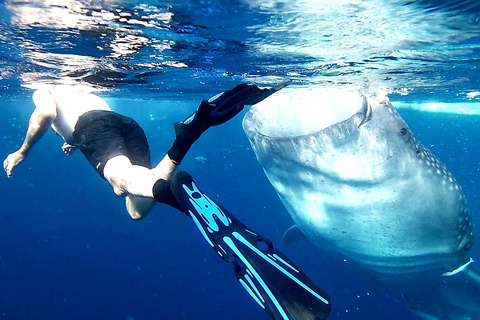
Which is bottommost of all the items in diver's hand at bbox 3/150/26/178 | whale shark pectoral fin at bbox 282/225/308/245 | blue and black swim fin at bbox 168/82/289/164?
whale shark pectoral fin at bbox 282/225/308/245

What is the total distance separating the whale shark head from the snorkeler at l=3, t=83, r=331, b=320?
0.77m

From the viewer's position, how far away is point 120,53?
23.3ft

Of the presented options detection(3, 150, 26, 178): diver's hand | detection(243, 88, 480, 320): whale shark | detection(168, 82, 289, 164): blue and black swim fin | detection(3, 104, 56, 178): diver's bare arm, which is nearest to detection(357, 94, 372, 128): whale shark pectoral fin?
detection(243, 88, 480, 320): whale shark

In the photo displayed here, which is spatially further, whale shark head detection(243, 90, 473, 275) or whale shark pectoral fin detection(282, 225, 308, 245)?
whale shark pectoral fin detection(282, 225, 308, 245)

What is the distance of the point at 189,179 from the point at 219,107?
2.91 feet

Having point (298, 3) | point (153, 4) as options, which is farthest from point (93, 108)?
point (298, 3)

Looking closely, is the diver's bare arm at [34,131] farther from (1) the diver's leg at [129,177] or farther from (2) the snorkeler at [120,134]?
(1) the diver's leg at [129,177]

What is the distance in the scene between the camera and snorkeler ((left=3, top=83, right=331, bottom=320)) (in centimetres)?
266

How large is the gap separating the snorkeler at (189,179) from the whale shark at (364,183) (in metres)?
0.77

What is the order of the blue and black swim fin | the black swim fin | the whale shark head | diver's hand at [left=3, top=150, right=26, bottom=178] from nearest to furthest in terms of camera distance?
the black swim fin, the blue and black swim fin, the whale shark head, diver's hand at [left=3, top=150, right=26, bottom=178]

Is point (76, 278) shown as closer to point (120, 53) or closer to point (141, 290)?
point (141, 290)

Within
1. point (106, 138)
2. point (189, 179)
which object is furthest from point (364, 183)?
point (106, 138)

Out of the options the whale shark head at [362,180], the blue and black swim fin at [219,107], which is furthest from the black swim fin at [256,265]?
the whale shark head at [362,180]

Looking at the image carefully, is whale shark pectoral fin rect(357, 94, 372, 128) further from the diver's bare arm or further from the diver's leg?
the diver's bare arm
